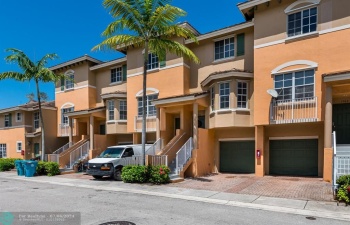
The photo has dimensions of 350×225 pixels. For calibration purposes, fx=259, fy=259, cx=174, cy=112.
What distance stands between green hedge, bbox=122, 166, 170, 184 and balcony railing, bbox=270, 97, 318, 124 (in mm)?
6799

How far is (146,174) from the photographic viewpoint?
45.5ft

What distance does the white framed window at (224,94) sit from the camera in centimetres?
1623

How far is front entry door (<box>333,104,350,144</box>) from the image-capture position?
14.5 m

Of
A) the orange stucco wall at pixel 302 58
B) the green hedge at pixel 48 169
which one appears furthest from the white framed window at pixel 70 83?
the orange stucco wall at pixel 302 58

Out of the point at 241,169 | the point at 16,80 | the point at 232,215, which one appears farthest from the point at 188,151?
the point at 16,80

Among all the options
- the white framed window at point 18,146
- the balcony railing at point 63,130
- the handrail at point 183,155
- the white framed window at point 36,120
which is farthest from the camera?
the white framed window at point 18,146

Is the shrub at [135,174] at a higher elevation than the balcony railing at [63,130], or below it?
below

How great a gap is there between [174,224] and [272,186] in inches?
289

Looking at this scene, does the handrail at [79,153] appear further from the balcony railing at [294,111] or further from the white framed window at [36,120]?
the balcony railing at [294,111]

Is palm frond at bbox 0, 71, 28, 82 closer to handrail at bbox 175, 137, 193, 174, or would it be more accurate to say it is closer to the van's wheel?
the van's wheel

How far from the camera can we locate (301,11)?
14.4 m

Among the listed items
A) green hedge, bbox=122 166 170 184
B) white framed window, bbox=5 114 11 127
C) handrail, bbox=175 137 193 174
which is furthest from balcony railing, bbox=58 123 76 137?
handrail, bbox=175 137 193 174

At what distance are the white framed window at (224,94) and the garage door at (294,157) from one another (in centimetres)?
377

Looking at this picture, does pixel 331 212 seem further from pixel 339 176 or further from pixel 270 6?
pixel 270 6
